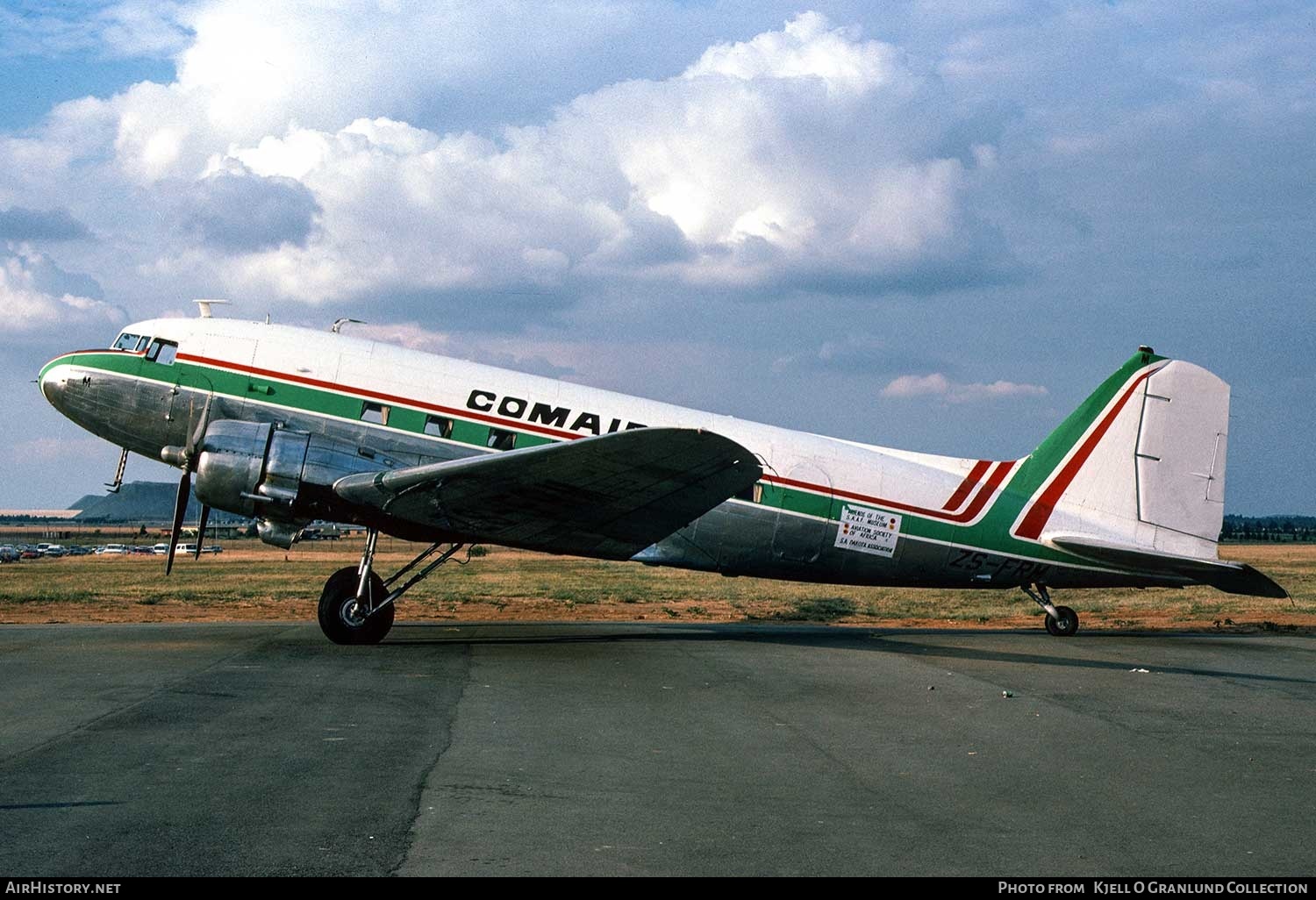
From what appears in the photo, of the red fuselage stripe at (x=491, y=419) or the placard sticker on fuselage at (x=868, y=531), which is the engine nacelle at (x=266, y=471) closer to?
the red fuselage stripe at (x=491, y=419)

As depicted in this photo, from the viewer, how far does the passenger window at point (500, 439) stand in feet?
52.8

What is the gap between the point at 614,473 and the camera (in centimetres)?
1334

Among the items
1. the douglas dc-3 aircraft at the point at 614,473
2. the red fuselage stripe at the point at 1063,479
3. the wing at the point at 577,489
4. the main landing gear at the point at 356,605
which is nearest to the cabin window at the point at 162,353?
the douglas dc-3 aircraft at the point at 614,473

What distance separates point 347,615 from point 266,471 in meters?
2.22

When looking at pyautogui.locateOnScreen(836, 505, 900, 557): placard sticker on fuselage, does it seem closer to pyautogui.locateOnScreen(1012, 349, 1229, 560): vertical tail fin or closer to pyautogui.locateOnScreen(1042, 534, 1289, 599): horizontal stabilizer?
pyautogui.locateOnScreen(1012, 349, 1229, 560): vertical tail fin

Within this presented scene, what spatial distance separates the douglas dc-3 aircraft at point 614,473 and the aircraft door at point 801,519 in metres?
0.03

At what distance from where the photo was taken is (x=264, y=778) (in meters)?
7.08

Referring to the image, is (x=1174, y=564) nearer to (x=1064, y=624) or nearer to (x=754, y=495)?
(x=1064, y=624)

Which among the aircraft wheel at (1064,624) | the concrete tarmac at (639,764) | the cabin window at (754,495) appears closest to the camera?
the concrete tarmac at (639,764)

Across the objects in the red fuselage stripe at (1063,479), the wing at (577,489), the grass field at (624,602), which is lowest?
the grass field at (624,602)

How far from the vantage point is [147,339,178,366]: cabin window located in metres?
16.0

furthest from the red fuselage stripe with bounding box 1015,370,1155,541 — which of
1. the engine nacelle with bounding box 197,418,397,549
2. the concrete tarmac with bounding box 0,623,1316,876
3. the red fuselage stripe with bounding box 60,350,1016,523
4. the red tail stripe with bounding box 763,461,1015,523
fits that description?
the engine nacelle with bounding box 197,418,397,549

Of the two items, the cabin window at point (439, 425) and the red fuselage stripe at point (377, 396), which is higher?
the red fuselage stripe at point (377, 396)
